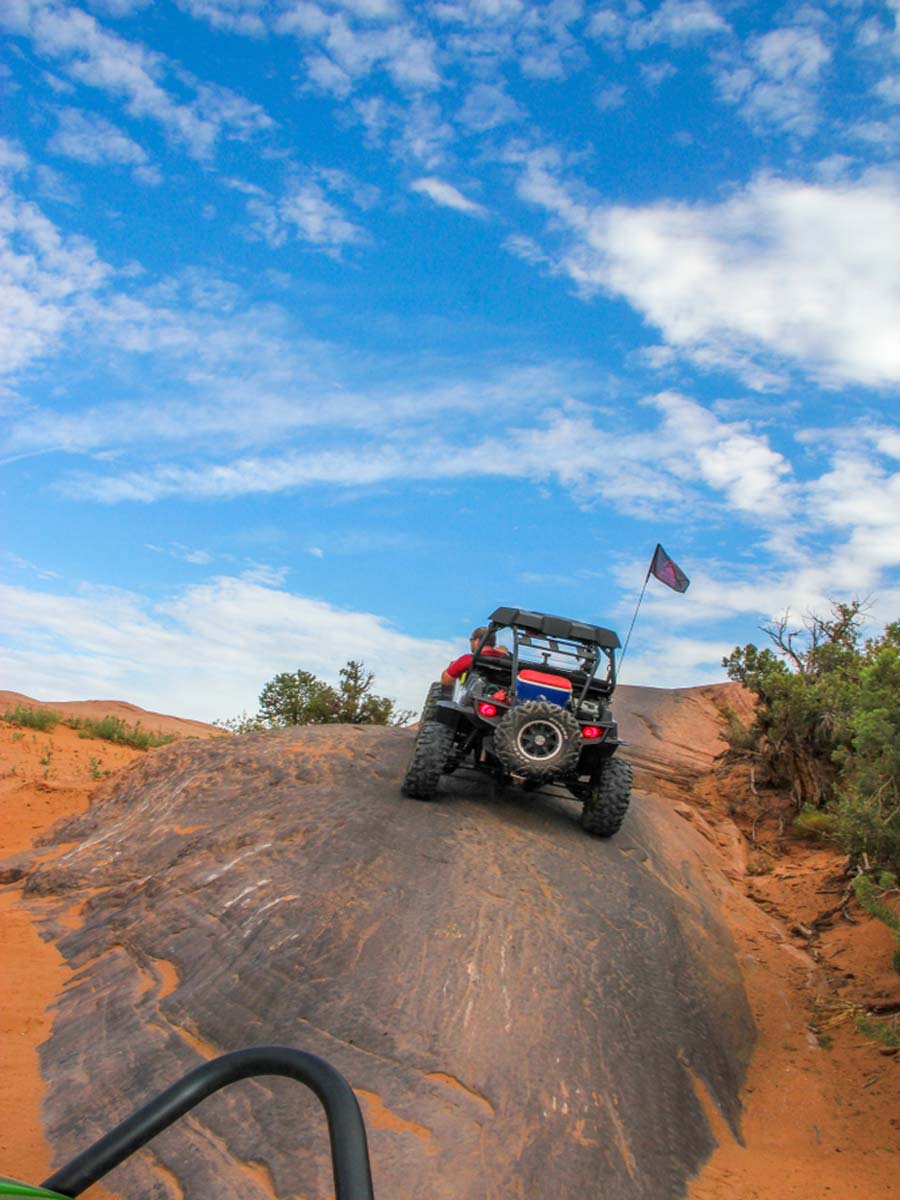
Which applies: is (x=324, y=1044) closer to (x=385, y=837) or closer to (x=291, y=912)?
(x=291, y=912)

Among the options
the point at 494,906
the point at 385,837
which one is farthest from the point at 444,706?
the point at 494,906

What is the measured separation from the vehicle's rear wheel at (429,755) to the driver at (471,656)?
1341 millimetres

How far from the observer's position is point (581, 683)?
960 centimetres

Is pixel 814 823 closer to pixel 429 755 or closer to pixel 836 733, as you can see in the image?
pixel 836 733

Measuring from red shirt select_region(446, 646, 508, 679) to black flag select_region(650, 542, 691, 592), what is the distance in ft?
9.73

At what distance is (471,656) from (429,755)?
172cm

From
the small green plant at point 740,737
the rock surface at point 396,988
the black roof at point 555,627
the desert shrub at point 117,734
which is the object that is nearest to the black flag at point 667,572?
the black roof at point 555,627

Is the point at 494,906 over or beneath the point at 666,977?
over

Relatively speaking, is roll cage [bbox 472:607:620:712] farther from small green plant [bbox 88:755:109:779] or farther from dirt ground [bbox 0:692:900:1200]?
small green plant [bbox 88:755:109:779]

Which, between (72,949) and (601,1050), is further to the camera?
(72,949)

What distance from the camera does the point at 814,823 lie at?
44.2ft

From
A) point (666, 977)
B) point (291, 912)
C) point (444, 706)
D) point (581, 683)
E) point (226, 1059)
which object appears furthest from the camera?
point (581, 683)

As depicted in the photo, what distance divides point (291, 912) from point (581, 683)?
413cm

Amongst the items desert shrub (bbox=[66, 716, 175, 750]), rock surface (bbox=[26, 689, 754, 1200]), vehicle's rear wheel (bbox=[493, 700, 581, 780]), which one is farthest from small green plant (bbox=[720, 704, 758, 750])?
desert shrub (bbox=[66, 716, 175, 750])
